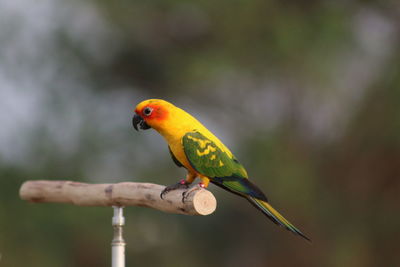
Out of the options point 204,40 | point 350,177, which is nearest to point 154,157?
point 204,40

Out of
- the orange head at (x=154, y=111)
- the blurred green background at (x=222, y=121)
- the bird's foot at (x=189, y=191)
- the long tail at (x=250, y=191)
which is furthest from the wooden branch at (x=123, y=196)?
the blurred green background at (x=222, y=121)

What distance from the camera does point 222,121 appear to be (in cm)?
593

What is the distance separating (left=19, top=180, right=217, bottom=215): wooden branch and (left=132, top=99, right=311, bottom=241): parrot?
0.22 ft

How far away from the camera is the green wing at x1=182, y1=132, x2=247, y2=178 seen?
2117 mm

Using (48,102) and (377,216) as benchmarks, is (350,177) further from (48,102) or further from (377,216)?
(48,102)

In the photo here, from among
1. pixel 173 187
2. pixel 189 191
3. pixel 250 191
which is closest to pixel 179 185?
pixel 173 187

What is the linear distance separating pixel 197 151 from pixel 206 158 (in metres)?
0.04

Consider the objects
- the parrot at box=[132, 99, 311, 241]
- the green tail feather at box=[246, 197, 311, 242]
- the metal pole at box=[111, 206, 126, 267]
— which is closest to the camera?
the green tail feather at box=[246, 197, 311, 242]

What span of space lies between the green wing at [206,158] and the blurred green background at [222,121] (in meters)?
3.00

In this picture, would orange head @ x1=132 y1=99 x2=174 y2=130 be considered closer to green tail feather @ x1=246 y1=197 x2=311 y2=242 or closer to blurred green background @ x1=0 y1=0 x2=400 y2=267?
green tail feather @ x1=246 y1=197 x2=311 y2=242

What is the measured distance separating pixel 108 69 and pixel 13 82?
39.7 inches

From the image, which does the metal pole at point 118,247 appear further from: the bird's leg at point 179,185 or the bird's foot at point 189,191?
the bird's foot at point 189,191

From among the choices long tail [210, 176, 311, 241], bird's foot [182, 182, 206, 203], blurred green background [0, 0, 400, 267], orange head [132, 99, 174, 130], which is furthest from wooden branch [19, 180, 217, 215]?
blurred green background [0, 0, 400, 267]

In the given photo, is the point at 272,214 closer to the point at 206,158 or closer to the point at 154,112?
the point at 206,158
